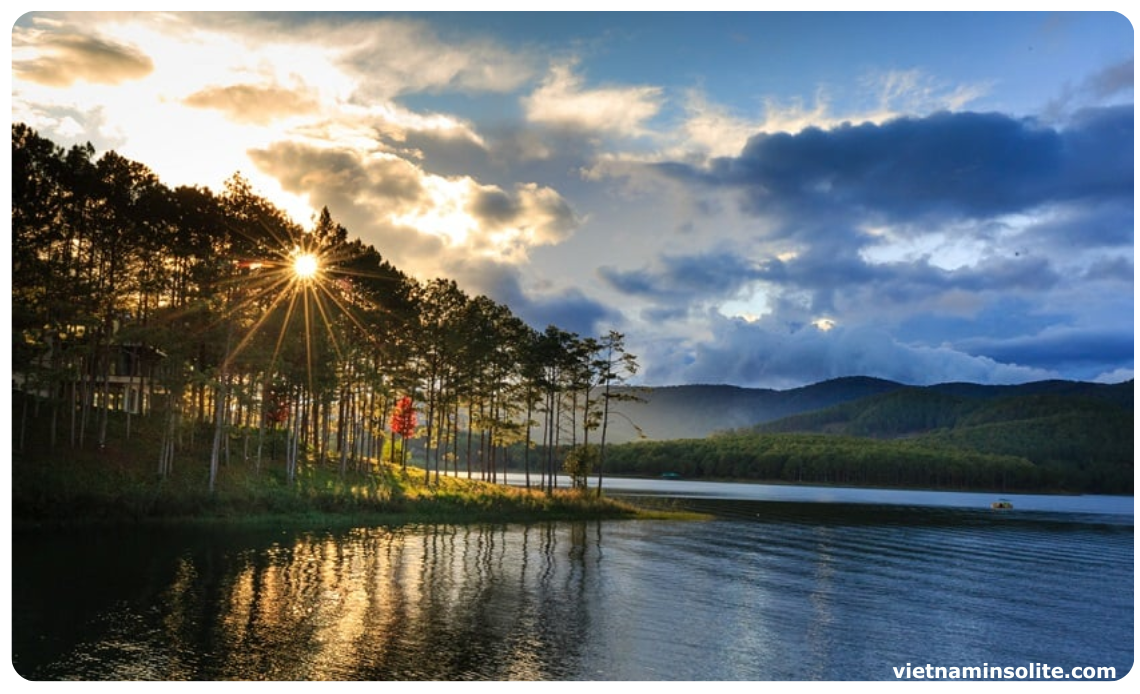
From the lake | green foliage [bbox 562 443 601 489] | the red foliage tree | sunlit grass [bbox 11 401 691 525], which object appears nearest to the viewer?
the lake

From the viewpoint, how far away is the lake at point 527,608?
24.1 metres

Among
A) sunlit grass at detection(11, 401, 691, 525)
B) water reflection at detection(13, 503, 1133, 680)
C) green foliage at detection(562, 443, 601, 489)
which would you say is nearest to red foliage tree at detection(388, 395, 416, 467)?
sunlit grass at detection(11, 401, 691, 525)

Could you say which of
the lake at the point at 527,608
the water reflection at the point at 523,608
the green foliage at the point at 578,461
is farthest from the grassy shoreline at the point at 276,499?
the water reflection at the point at 523,608

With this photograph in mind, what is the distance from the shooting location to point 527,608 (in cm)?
3288

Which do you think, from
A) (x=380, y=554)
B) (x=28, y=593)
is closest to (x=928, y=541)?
(x=380, y=554)

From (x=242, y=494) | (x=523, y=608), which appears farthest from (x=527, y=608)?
(x=242, y=494)

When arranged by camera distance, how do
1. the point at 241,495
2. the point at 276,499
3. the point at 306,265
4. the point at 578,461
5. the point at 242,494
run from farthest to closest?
the point at 578,461 → the point at 306,265 → the point at 276,499 → the point at 242,494 → the point at 241,495

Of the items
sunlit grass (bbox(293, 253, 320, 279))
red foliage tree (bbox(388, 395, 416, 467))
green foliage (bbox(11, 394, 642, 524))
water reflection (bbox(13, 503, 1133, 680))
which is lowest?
water reflection (bbox(13, 503, 1133, 680))

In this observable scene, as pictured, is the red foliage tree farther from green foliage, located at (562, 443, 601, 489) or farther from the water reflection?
the water reflection

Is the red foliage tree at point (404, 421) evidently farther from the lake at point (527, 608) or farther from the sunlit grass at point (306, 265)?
the lake at point (527, 608)

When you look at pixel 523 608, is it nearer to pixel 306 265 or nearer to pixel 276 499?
pixel 276 499

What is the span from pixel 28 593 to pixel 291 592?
31.3 ft

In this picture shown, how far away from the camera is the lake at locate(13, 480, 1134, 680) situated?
24062 mm

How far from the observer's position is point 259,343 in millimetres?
65062
